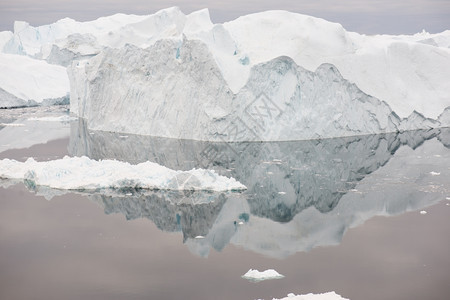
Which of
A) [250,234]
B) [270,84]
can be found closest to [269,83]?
[270,84]

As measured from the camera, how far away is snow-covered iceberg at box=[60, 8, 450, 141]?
51.5ft

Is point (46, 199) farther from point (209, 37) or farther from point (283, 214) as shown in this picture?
point (209, 37)

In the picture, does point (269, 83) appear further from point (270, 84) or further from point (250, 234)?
point (250, 234)

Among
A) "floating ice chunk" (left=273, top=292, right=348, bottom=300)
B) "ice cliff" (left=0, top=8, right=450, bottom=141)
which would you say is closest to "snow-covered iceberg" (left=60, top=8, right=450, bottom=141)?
"ice cliff" (left=0, top=8, right=450, bottom=141)

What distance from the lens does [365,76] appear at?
1688 cm

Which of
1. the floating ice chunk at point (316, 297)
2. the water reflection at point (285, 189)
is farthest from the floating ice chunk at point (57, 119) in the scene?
the floating ice chunk at point (316, 297)

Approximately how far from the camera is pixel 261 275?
6.49 metres

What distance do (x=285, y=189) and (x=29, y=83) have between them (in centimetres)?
2079

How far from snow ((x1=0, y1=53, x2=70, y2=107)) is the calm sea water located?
1550cm

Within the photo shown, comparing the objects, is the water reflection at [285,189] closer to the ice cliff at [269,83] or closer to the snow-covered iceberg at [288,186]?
the snow-covered iceberg at [288,186]

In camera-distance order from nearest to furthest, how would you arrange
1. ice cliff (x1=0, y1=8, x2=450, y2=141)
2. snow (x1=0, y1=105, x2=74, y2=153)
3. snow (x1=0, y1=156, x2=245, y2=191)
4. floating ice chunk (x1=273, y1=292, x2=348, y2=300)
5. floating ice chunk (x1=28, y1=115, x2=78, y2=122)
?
1. floating ice chunk (x1=273, y1=292, x2=348, y2=300)
2. snow (x1=0, y1=156, x2=245, y2=191)
3. ice cliff (x1=0, y1=8, x2=450, y2=141)
4. snow (x1=0, y1=105, x2=74, y2=153)
5. floating ice chunk (x1=28, y1=115, x2=78, y2=122)

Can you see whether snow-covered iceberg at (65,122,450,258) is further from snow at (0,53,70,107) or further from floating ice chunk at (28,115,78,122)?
snow at (0,53,70,107)

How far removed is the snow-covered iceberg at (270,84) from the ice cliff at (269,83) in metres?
0.03

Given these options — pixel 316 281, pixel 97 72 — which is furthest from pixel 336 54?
pixel 316 281
